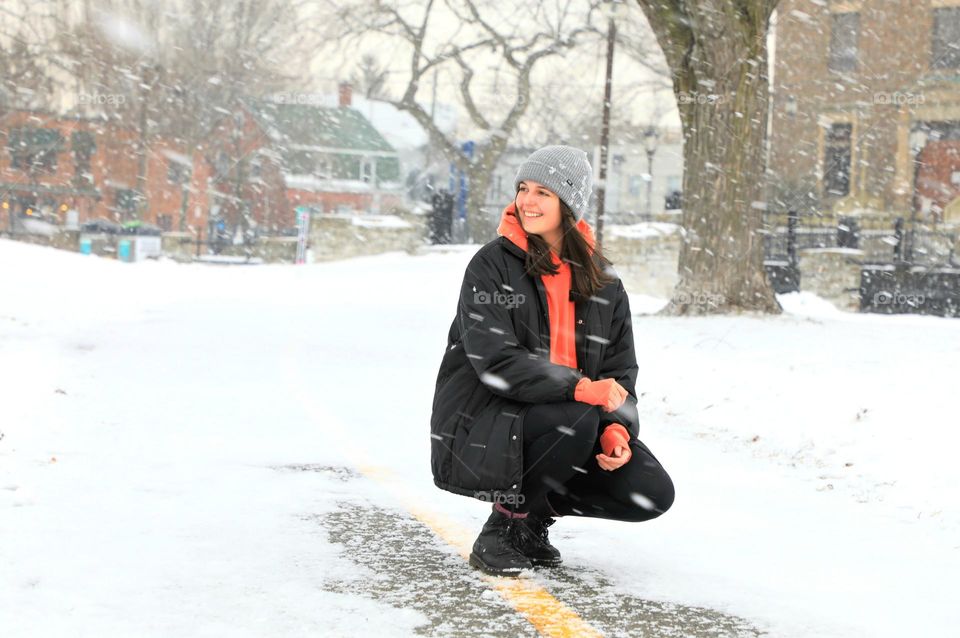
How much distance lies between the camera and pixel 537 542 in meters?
4.52

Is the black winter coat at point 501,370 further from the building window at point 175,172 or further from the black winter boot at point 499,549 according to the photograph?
the building window at point 175,172

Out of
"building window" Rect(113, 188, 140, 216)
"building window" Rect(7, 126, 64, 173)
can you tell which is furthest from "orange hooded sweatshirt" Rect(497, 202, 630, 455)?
"building window" Rect(113, 188, 140, 216)

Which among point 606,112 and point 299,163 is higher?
point 299,163

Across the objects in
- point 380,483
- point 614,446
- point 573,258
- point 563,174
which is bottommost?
point 380,483

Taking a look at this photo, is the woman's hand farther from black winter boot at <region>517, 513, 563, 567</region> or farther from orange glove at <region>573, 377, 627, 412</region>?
black winter boot at <region>517, 513, 563, 567</region>

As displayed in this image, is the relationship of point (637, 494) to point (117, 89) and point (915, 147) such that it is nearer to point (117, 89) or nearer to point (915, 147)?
point (915, 147)

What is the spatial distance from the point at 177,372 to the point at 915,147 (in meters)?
21.6

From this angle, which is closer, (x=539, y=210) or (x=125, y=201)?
(x=539, y=210)

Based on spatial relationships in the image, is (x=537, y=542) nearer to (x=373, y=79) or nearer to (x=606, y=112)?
(x=606, y=112)

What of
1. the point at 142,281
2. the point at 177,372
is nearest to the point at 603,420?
the point at 177,372

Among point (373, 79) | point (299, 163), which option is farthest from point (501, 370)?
point (299, 163)

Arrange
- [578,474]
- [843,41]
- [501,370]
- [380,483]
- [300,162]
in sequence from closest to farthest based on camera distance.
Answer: [501,370], [578,474], [380,483], [843,41], [300,162]

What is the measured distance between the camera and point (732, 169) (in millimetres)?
16250

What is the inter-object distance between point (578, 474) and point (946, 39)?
37934 millimetres
